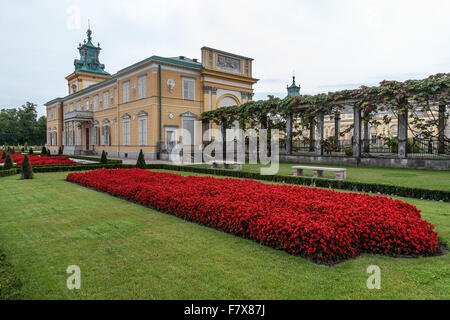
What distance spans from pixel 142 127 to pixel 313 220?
81.2 feet

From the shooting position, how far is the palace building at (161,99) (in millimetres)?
25906

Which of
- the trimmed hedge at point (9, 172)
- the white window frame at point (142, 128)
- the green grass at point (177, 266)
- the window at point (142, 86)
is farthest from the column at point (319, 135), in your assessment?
the trimmed hedge at point (9, 172)

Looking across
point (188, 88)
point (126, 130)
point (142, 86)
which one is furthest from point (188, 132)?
point (126, 130)

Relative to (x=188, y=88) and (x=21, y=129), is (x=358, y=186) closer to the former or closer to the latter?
(x=188, y=88)

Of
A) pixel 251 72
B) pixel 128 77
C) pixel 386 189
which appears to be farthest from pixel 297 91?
pixel 386 189

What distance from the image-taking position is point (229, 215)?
5.22 meters

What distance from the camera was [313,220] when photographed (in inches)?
172

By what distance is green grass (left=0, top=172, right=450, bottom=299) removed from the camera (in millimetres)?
3066

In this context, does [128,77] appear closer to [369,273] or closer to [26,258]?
[26,258]

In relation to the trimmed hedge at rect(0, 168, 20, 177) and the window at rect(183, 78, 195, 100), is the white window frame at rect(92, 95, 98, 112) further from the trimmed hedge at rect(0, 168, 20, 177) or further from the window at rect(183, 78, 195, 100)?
the trimmed hedge at rect(0, 168, 20, 177)

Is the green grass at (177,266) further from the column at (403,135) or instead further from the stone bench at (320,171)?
the column at (403,135)

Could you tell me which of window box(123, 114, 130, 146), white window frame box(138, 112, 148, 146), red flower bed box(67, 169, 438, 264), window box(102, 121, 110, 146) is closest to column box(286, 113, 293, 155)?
white window frame box(138, 112, 148, 146)

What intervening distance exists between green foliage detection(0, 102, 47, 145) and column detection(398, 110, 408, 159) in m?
72.1

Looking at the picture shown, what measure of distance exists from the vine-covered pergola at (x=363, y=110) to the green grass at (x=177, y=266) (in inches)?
398
